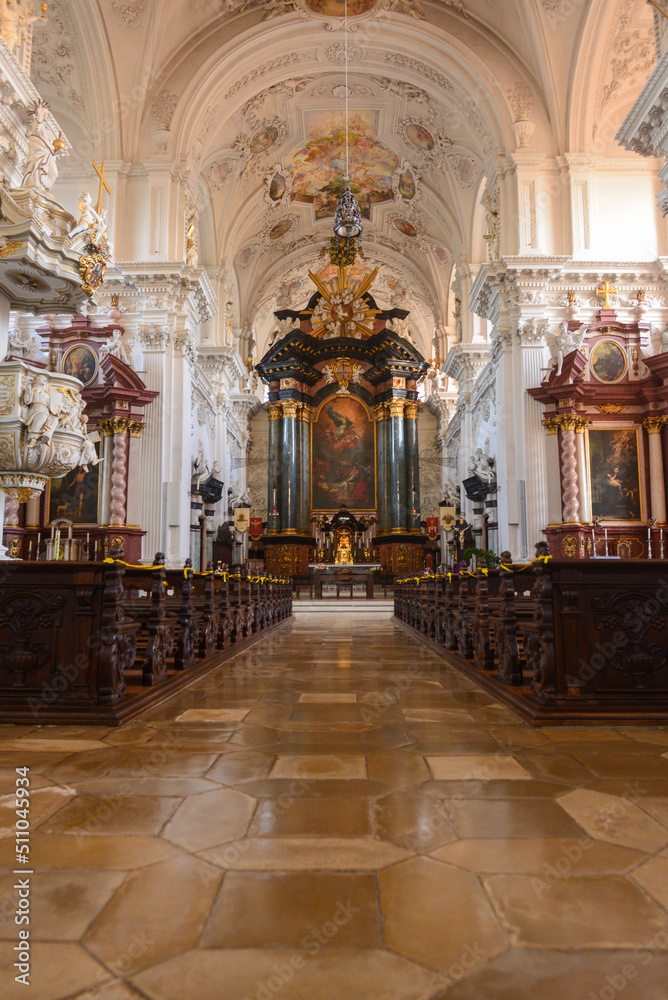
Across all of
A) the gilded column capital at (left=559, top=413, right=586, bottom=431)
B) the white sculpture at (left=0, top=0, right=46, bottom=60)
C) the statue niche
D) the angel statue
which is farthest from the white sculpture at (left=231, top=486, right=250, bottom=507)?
the white sculpture at (left=0, top=0, right=46, bottom=60)

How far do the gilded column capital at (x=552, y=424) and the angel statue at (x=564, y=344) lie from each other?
0.94 meters

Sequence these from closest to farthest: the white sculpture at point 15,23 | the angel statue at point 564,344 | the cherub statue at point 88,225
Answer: the cherub statue at point 88,225 → the white sculpture at point 15,23 → the angel statue at point 564,344

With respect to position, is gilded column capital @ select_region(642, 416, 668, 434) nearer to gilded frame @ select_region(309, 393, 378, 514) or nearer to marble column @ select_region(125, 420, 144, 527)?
marble column @ select_region(125, 420, 144, 527)

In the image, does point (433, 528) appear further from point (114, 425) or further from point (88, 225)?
point (88, 225)

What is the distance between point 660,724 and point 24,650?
385 cm

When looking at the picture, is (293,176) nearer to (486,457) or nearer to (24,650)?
(486,457)

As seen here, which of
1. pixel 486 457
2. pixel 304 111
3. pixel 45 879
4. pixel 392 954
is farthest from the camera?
pixel 304 111

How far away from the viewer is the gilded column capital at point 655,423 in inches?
532

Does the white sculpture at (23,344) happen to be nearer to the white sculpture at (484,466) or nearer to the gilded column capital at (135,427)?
the gilded column capital at (135,427)

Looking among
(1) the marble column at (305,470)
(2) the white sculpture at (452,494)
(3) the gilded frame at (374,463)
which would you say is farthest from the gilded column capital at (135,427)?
(3) the gilded frame at (374,463)

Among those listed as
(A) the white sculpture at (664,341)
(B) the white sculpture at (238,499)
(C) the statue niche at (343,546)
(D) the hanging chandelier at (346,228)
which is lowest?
(C) the statue niche at (343,546)

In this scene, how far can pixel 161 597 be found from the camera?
540 centimetres

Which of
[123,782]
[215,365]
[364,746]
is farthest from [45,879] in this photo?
[215,365]

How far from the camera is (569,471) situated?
13.5m
